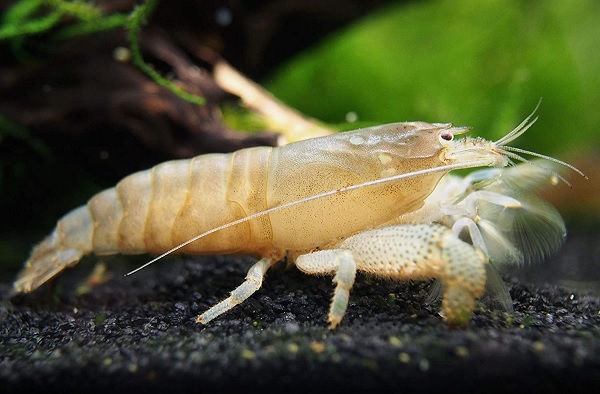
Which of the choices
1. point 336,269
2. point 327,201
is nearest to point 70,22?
point 327,201

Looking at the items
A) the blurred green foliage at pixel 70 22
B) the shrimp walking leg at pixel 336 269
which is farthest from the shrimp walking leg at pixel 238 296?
the blurred green foliage at pixel 70 22

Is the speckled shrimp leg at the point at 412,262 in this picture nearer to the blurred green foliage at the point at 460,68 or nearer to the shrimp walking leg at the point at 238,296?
the shrimp walking leg at the point at 238,296

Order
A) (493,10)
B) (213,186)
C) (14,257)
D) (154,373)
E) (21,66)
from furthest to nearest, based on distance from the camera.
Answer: (493,10) < (14,257) < (21,66) < (213,186) < (154,373)

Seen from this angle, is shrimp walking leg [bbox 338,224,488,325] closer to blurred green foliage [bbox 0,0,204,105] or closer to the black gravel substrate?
the black gravel substrate

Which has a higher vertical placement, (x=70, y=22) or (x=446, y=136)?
(x=70, y=22)

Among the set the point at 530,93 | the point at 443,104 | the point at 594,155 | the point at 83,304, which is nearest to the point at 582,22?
the point at 530,93

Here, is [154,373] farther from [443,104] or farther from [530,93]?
[530,93]

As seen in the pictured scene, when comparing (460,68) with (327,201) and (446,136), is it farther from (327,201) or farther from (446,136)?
(327,201)
